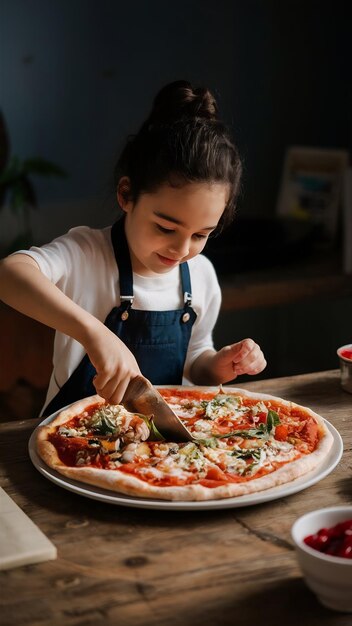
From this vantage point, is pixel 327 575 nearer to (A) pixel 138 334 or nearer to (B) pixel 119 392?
(B) pixel 119 392

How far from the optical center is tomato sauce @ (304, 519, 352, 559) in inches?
43.3

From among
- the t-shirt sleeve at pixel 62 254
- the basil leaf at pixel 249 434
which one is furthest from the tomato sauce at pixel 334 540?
the t-shirt sleeve at pixel 62 254

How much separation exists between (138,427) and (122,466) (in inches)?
4.6

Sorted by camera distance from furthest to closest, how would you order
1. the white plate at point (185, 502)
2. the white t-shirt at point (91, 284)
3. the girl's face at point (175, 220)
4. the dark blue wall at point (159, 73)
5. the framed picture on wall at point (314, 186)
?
the framed picture on wall at point (314, 186)
the dark blue wall at point (159, 73)
the white t-shirt at point (91, 284)
the girl's face at point (175, 220)
the white plate at point (185, 502)

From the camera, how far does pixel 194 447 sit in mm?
1499

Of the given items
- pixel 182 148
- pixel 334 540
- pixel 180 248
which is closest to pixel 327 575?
pixel 334 540

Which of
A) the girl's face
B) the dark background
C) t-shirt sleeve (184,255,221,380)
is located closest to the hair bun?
the girl's face

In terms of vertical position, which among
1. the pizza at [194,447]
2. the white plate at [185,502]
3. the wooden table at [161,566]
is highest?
the pizza at [194,447]

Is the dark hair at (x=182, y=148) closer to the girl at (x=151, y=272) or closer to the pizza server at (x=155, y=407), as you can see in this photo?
the girl at (x=151, y=272)

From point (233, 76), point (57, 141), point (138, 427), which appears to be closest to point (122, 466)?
point (138, 427)

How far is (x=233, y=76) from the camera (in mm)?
4219

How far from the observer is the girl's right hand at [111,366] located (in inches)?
58.6

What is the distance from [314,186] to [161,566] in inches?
129

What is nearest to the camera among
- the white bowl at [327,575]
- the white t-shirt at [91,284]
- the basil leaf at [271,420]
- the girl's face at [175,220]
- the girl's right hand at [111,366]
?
the white bowl at [327,575]
